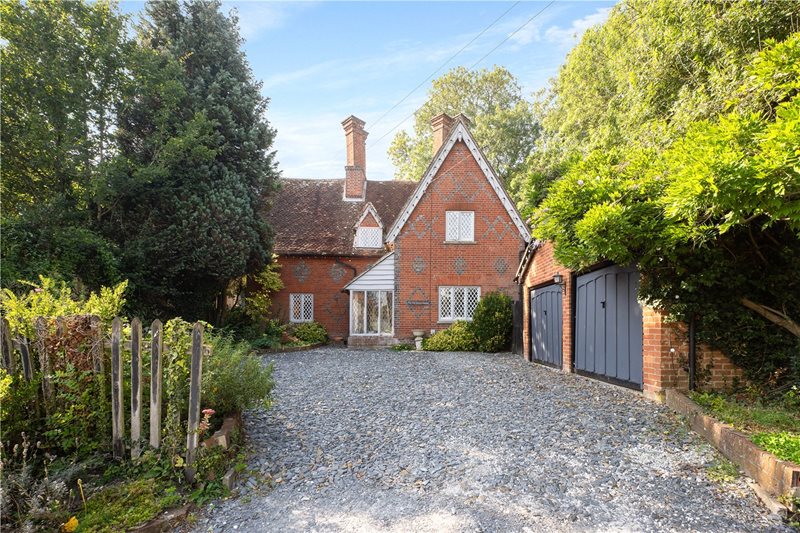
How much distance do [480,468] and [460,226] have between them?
1532 centimetres

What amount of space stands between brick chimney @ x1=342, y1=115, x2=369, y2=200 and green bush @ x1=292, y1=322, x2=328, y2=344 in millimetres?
7443

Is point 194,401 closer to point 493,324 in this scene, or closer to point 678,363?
point 678,363

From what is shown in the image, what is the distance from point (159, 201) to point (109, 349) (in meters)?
12.3

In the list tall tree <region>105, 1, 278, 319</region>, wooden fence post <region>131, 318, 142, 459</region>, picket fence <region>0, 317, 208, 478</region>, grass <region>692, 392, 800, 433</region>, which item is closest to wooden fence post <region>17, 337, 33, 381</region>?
picket fence <region>0, 317, 208, 478</region>

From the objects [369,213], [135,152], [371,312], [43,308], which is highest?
[135,152]

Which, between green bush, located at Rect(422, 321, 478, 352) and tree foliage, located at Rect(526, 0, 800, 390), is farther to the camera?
green bush, located at Rect(422, 321, 478, 352)

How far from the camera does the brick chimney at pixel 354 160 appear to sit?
2394 cm

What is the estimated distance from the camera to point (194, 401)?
162 inches

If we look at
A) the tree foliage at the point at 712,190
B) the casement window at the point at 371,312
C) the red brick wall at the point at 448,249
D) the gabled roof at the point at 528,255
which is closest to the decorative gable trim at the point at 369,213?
the red brick wall at the point at 448,249

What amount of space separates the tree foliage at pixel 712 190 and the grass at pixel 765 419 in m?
0.81

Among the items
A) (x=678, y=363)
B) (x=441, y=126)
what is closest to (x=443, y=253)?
(x=441, y=126)

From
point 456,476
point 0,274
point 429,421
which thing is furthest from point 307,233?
point 456,476

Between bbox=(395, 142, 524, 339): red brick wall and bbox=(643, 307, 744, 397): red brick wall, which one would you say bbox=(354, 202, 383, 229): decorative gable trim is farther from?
bbox=(643, 307, 744, 397): red brick wall

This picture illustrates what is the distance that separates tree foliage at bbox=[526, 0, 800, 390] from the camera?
14.3 ft
